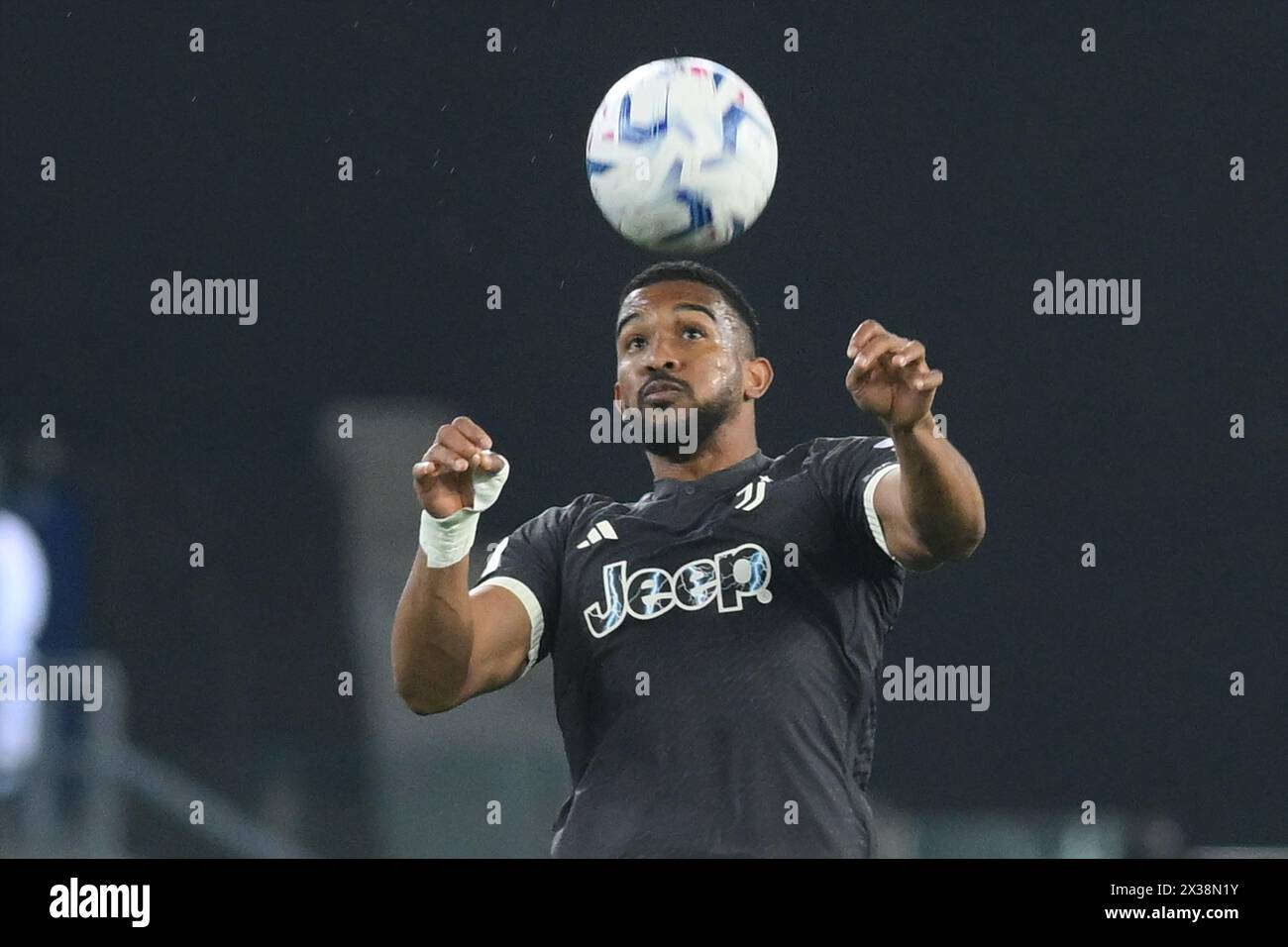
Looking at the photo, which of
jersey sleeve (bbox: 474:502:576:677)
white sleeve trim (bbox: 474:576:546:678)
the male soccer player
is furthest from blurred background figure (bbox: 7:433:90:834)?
the male soccer player

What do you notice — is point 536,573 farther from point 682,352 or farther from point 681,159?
point 681,159

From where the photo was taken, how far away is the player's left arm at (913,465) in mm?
3725

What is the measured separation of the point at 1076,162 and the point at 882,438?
207 inches

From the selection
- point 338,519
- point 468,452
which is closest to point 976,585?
point 338,519

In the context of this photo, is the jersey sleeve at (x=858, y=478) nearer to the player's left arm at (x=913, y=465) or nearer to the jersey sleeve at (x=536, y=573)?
the player's left arm at (x=913, y=465)

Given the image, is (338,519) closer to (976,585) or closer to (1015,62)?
(976,585)

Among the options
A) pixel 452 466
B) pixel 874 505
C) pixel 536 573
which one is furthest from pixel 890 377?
pixel 536 573

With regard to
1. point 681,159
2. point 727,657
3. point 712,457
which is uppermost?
point 681,159

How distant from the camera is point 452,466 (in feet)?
12.8

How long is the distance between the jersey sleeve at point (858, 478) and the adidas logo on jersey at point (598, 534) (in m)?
0.50

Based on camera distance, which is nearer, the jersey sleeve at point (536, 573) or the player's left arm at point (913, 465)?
the player's left arm at point (913, 465)

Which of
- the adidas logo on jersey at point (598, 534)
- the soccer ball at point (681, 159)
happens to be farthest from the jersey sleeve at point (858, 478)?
the soccer ball at point (681, 159)

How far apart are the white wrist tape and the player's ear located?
799 millimetres

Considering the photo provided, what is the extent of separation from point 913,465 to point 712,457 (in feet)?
2.73
